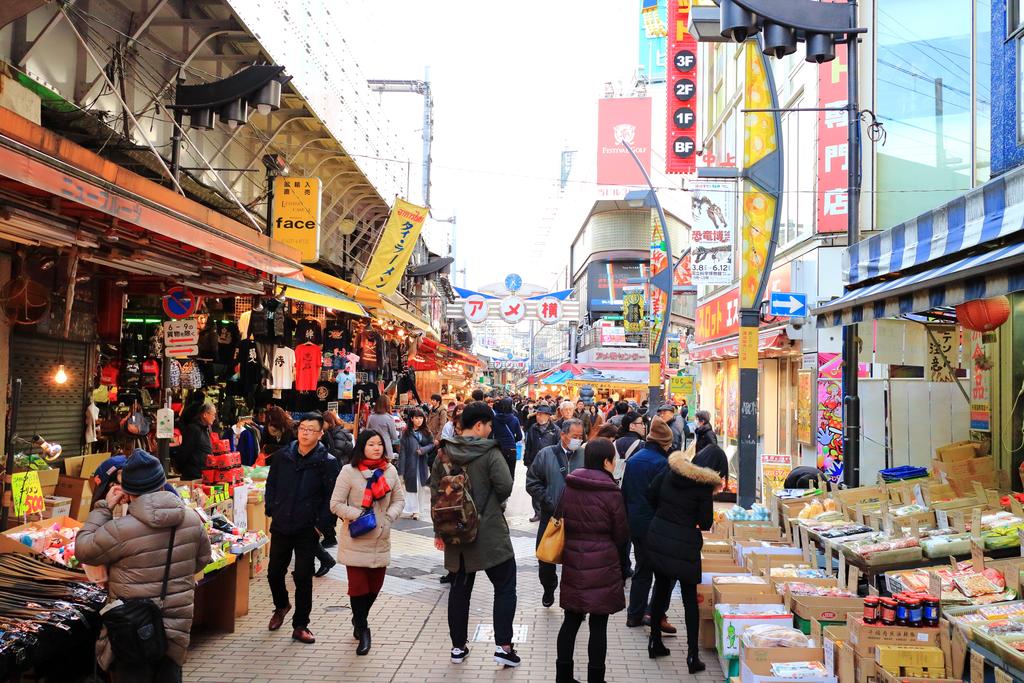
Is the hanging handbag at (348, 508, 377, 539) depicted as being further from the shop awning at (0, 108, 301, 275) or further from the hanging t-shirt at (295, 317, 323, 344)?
the hanging t-shirt at (295, 317, 323, 344)

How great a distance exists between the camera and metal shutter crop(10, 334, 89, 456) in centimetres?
862

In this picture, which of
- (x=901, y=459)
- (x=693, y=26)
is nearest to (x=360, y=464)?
(x=693, y=26)

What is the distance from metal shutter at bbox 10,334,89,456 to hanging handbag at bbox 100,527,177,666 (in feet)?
15.3

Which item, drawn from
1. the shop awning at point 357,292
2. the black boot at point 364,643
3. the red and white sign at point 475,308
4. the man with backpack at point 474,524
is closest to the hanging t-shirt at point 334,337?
the shop awning at point 357,292

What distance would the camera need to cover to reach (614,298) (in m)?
75.5

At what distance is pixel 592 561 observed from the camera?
228 inches

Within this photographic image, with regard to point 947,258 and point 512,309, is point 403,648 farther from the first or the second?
point 512,309

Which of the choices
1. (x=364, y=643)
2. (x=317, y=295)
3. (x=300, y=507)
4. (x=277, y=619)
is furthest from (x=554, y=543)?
(x=317, y=295)

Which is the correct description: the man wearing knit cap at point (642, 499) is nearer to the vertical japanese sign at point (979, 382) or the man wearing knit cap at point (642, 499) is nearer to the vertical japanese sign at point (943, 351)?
the vertical japanese sign at point (979, 382)

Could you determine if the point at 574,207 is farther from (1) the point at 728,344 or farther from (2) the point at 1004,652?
(2) the point at 1004,652

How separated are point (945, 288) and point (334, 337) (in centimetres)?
1092

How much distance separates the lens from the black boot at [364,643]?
666cm

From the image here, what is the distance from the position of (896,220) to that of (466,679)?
1255 cm

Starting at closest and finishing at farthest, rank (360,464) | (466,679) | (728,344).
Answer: (466,679), (360,464), (728,344)
